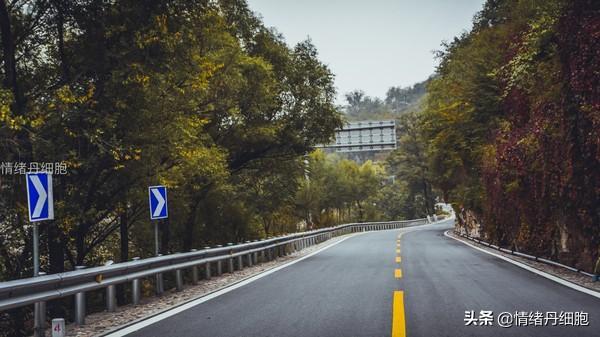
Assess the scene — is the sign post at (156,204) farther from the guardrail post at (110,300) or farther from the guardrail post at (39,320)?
the guardrail post at (39,320)

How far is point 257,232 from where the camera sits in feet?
102

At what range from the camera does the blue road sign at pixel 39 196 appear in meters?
7.23

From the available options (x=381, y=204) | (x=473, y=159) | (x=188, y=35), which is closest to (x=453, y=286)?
(x=188, y=35)

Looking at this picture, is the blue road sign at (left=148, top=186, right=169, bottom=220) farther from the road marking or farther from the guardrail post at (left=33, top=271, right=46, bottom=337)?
the road marking

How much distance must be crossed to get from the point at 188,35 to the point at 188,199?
8.79 metres

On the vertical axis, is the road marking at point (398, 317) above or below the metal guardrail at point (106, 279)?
below

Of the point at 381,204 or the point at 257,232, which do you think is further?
the point at 381,204

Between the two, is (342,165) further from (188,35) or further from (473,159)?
(188,35)

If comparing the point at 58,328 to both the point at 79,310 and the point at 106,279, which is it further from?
the point at 106,279

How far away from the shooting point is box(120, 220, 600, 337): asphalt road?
6219 millimetres

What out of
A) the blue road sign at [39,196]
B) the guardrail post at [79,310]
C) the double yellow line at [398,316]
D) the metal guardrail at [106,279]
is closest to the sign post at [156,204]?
the metal guardrail at [106,279]

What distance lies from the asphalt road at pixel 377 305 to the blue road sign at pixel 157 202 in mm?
2496

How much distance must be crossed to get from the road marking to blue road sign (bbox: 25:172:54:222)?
4.87 m

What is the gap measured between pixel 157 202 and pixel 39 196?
4249 mm
